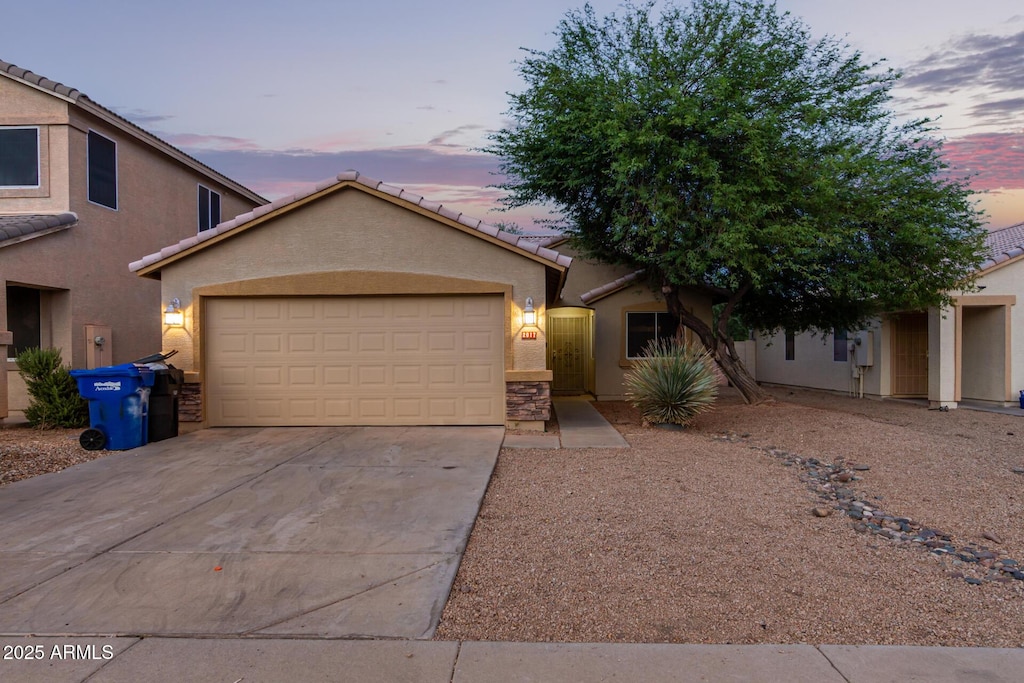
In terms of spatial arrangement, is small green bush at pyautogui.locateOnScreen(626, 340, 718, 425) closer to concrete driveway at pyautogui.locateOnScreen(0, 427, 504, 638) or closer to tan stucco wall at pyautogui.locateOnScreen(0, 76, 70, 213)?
concrete driveway at pyautogui.locateOnScreen(0, 427, 504, 638)

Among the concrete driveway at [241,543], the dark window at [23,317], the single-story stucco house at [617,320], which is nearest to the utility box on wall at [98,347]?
the dark window at [23,317]

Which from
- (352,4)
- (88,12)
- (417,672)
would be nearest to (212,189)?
(88,12)

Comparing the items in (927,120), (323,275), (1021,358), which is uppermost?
(927,120)

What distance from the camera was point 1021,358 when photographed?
14781 mm

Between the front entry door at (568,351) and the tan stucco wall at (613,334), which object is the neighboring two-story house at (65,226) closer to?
the front entry door at (568,351)

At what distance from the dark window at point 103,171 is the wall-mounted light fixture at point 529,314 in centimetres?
965

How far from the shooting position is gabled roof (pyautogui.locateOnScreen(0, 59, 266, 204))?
12938mm

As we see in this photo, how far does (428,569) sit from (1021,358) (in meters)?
15.6

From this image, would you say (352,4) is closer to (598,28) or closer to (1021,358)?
(598,28)

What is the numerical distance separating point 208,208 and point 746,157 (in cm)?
1433

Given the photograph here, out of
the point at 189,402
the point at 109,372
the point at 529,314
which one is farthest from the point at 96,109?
the point at 529,314

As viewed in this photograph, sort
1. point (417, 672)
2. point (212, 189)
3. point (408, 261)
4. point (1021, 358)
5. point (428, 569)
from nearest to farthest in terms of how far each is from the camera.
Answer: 1. point (417, 672)
2. point (428, 569)
3. point (408, 261)
4. point (1021, 358)
5. point (212, 189)

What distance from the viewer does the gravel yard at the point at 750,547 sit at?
393cm

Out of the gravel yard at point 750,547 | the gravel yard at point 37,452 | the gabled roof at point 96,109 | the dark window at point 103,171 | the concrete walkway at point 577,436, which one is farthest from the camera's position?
the dark window at point 103,171
